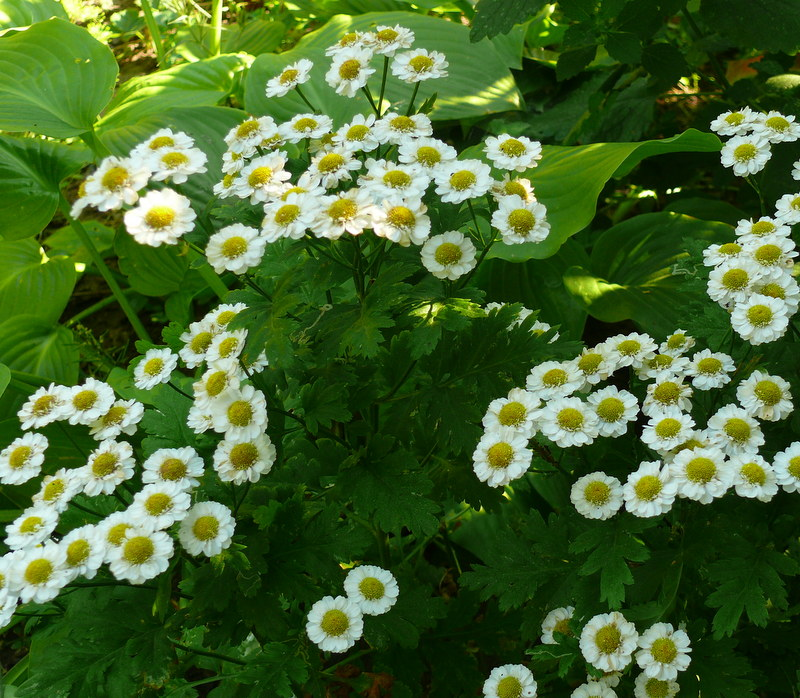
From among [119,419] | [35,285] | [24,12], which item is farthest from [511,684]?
[24,12]

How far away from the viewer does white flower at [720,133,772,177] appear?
108 cm

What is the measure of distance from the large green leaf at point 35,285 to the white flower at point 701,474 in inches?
59.9

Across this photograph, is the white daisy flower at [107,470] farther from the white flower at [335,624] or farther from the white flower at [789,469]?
the white flower at [789,469]

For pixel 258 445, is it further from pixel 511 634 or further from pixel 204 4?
pixel 204 4

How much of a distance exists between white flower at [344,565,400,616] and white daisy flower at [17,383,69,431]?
43 centimetres

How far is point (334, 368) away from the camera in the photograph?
1.00 m

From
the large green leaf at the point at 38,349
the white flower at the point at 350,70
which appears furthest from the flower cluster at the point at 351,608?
the large green leaf at the point at 38,349

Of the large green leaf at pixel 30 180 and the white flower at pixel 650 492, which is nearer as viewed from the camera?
the white flower at pixel 650 492

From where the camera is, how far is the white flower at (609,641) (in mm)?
855

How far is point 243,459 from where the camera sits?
0.91 m

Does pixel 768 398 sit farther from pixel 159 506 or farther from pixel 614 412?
pixel 159 506

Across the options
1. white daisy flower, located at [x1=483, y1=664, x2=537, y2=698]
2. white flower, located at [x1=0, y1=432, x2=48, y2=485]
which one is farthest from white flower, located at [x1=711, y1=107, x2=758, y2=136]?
white flower, located at [x1=0, y1=432, x2=48, y2=485]

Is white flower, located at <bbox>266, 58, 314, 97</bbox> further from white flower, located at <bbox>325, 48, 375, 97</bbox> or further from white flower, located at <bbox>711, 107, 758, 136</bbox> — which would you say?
white flower, located at <bbox>711, 107, 758, 136</bbox>

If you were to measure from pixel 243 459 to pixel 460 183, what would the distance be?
40 cm
